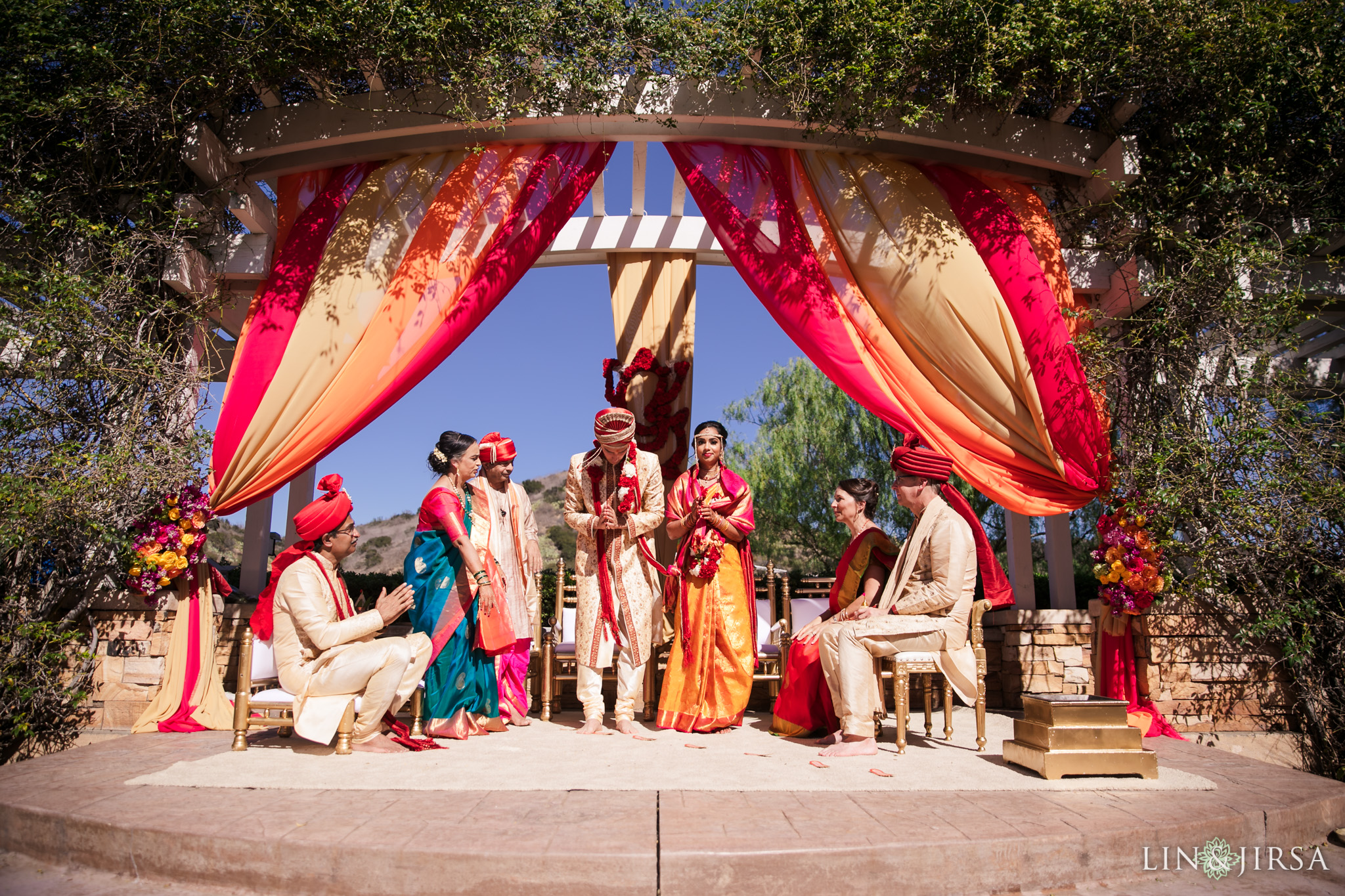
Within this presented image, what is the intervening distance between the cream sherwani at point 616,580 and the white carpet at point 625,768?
40cm

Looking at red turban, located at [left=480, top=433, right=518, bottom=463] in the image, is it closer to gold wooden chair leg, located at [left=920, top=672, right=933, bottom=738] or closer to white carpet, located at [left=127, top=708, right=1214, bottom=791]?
white carpet, located at [left=127, top=708, right=1214, bottom=791]

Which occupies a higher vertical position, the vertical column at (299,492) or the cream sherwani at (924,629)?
the vertical column at (299,492)

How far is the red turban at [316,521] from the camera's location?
3.82 m

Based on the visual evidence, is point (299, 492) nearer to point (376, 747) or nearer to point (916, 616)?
point (376, 747)

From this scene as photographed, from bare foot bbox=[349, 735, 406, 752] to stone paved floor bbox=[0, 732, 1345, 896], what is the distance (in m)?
0.84

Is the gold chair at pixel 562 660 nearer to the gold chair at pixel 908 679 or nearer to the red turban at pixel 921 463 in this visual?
the gold chair at pixel 908 679

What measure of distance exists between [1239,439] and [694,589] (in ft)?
10.7

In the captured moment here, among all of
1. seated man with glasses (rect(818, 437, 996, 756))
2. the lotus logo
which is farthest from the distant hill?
the lotus logo

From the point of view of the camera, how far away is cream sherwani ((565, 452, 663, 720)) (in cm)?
473

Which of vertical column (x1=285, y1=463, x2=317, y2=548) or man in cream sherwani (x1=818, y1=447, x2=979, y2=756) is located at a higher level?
vertical column (x1=285, y1=463, x2=317, y2=548)

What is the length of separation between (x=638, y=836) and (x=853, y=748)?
170 centimetres

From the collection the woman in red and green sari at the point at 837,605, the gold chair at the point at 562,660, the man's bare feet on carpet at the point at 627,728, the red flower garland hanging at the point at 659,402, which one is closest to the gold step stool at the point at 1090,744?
the woman in red and green sari at the point at 837,605

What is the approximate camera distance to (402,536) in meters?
37.6

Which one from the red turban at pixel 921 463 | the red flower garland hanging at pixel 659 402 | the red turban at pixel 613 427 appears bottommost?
the red turban at pixel 921 463
